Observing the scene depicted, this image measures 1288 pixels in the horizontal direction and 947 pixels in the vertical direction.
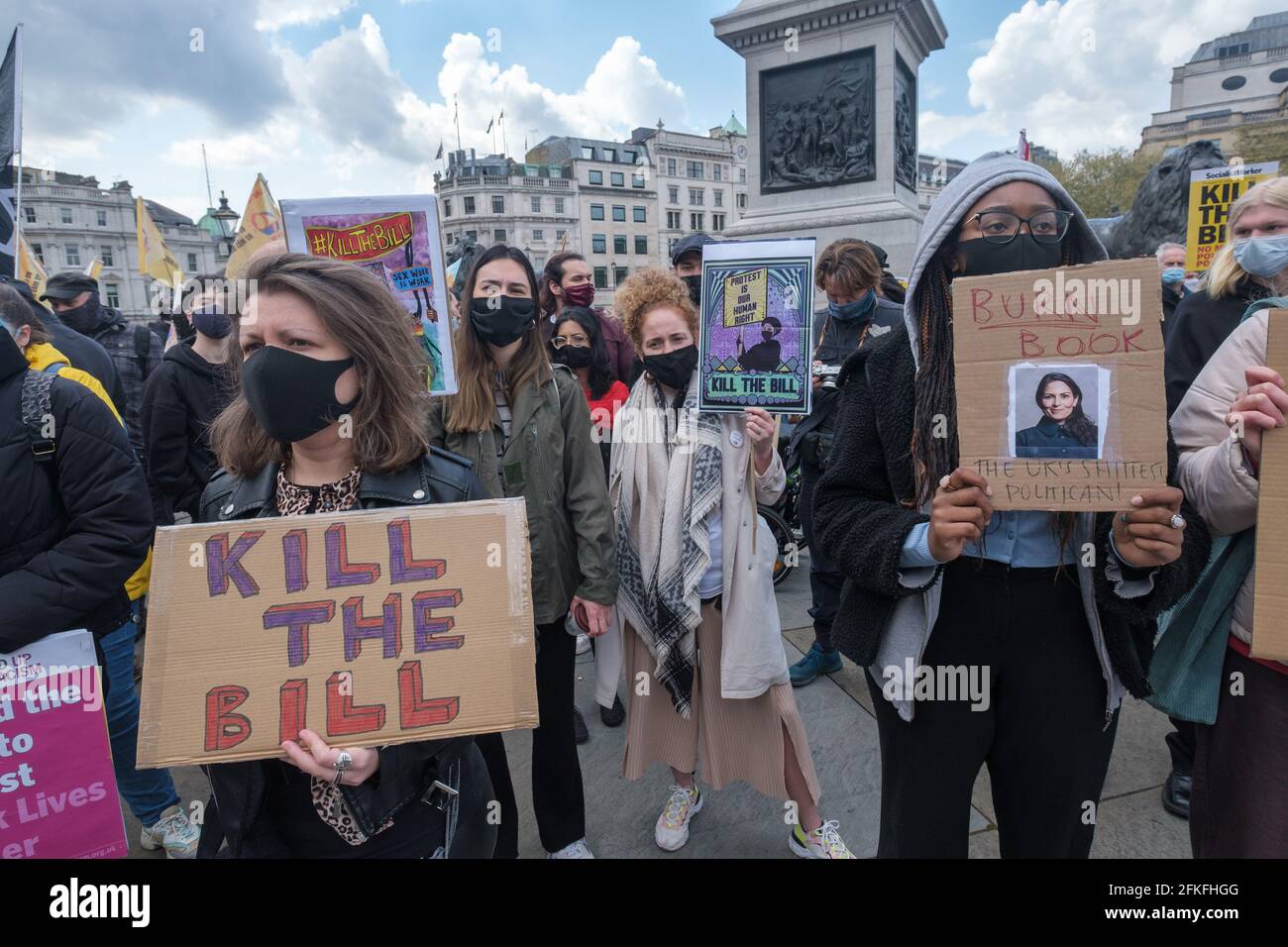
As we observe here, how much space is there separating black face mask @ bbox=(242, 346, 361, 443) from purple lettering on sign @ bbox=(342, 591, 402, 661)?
472 millimetres

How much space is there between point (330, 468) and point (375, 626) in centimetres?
50

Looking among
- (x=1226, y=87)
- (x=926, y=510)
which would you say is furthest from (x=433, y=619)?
(x=1226, y=87)

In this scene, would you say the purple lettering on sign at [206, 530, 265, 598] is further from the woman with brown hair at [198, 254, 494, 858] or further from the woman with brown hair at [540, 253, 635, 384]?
the woman with brown hair at [540, 253, 635, 384]

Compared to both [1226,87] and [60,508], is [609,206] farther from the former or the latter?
[60,508]

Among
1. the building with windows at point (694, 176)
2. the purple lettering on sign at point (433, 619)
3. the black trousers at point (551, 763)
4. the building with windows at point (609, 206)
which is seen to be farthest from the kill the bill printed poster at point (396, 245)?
the building with windows at point (694, 176)

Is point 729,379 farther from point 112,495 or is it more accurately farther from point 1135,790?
point 1135,790

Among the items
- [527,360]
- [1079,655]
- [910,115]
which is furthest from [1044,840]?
[910,115]

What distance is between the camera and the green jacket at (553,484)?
2549 mm

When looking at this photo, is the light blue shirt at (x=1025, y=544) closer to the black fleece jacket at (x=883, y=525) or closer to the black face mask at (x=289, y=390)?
the black fleece jacket at (x=883, y=525)

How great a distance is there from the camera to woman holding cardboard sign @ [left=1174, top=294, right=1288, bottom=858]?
5.04ft

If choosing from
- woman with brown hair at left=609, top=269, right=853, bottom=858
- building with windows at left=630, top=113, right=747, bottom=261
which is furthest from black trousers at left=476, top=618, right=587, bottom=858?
building with windows at left=630, top=113, right=747, bottom=261

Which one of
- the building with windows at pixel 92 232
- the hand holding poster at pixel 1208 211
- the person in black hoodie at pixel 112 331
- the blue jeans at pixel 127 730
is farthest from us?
the building with windows at pixel 92 232

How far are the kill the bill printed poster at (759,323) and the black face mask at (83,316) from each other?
19.4 ft

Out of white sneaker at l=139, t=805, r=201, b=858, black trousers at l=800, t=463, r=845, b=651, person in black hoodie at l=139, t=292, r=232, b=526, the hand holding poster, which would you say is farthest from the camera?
the hand holding poster
